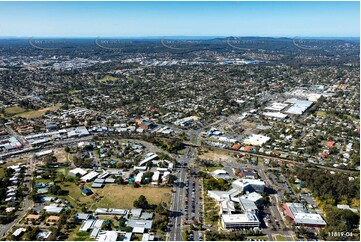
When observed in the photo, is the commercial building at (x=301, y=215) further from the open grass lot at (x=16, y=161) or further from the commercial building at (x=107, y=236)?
the open grass lot at (x=16, y=161)

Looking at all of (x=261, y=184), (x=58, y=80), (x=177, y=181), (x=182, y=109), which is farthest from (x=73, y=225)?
(x=58, y=80)

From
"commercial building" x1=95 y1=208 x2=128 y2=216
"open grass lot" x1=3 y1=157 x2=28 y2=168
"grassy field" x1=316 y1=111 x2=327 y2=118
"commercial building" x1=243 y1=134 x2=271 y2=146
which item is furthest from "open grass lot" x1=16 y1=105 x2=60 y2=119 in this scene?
"grassy field" x1=316 y1=111 x2=327 y2=118

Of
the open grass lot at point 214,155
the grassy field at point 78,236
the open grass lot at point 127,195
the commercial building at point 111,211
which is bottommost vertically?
the grassy field at point 78,236

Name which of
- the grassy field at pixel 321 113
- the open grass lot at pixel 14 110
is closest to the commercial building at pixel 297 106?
the grassy field at pixel 321 113

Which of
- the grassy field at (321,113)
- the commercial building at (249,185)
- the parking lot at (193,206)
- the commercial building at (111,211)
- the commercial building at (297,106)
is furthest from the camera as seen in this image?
the commercial building at (297,106)

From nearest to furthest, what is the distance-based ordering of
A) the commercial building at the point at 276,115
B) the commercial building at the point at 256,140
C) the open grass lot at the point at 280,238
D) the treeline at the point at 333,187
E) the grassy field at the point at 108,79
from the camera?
the open grass lot at the point at 280,238, the treeline at the point at 333,187, the commercial building at the point at 256,140, the commercial building at the point at 276,115, the grassy field at the point at 108,79

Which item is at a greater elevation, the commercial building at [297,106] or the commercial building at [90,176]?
the commercial building at [297,106]

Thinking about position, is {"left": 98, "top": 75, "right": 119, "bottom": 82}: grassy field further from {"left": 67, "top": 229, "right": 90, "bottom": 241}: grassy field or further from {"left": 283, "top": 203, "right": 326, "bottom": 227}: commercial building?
{"left": 283, "top": 203, "right": 326, "bottom": 227}: commercial building

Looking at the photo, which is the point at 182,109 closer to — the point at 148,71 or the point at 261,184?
the point at 261,184
